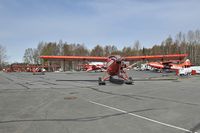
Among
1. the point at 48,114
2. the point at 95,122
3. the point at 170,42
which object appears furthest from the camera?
the point at 170,42

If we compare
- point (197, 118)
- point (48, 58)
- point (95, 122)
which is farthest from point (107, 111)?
point (48, 58)

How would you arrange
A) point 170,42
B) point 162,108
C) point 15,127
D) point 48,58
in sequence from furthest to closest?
point 170,42
point 48,58
point 162,108
point 15,127

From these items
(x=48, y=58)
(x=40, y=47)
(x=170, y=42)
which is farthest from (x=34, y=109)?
(x=40, y=47)

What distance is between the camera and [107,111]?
952 cm

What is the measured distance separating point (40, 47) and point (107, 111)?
137 metres

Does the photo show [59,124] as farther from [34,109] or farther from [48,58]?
[48,58]

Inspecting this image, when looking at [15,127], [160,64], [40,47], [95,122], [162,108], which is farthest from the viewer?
[40,47]

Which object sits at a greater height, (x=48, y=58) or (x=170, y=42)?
(x=170, y=42)

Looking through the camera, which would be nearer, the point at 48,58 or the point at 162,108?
the point at 162,108

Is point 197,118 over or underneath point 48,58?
underneath

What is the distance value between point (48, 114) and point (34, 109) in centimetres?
131

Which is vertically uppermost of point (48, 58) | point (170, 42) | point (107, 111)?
point (170, 42)

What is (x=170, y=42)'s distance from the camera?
130 meters

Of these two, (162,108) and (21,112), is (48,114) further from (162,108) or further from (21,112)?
(162,108)
